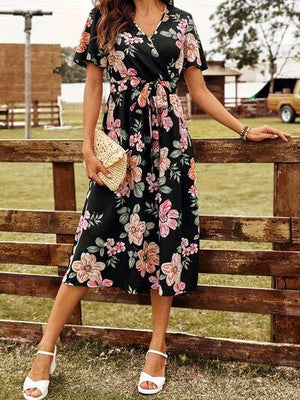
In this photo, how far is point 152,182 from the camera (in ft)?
9.86

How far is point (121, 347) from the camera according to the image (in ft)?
11.5

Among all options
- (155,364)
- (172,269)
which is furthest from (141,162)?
(155,364)

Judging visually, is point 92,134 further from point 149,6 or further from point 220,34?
point 220,34

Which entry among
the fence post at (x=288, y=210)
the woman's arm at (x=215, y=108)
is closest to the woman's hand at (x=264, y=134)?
the woman's arm at (x=215, y=108)

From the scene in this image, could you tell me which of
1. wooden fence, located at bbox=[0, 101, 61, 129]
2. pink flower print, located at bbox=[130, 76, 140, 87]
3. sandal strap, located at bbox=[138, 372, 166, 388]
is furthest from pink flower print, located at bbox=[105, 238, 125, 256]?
wooden fence, located at bbox=[0, 101, 61, 129]

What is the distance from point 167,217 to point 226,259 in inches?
19.5

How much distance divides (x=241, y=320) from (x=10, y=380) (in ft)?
5.72

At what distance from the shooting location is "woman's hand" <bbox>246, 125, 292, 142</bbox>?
307 centimetres

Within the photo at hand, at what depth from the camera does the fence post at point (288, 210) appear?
313 cm

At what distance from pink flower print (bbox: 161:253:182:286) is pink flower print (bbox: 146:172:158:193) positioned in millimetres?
312

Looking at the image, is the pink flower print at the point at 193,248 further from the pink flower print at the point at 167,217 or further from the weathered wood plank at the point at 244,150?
the weathered wood plank at the point at 244,150

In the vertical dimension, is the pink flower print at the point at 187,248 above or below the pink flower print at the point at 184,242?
below

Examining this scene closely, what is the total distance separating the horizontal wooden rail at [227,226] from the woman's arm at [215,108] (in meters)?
0.40

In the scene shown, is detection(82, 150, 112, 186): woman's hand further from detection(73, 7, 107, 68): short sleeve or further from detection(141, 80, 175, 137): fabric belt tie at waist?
detection(73, 7, 107, 68): short sleeve
